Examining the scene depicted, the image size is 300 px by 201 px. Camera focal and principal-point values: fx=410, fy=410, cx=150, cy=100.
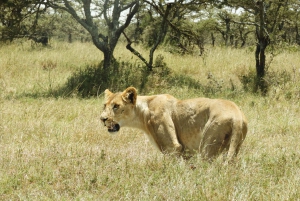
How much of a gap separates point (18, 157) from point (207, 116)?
6.71 feet

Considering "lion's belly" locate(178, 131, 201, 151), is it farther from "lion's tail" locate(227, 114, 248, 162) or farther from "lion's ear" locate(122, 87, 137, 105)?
"lion's ear" locate(122, 87, 137, 105)

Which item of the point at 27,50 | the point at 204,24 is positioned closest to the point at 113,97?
the point at 27,50

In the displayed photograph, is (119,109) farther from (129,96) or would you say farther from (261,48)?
(261,48)

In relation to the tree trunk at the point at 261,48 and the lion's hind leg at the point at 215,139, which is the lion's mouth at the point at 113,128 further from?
the tree trunk at the point at 261,48

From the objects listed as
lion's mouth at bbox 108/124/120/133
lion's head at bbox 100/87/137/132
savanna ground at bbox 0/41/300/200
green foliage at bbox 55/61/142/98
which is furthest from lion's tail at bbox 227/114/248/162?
green foliage at bbox 55/61/142/98

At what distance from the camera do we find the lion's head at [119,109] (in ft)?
14.4

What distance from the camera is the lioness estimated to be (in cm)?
373

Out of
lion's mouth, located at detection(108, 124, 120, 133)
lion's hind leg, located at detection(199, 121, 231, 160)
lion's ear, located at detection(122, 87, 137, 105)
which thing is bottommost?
lion's mouth, located at detection(108, 124, 120, 133)

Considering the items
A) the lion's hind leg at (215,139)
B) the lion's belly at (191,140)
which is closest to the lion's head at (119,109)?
the lion's belly at (191,140)

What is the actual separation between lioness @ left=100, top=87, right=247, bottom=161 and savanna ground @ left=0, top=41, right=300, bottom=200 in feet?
0.58

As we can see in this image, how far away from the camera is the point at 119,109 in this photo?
4.43 meters

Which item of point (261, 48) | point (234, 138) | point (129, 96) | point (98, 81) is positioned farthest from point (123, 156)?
point (261, 48)

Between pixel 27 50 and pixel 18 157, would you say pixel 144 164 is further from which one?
pixel 27 50

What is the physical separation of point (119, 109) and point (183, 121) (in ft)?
2.38
